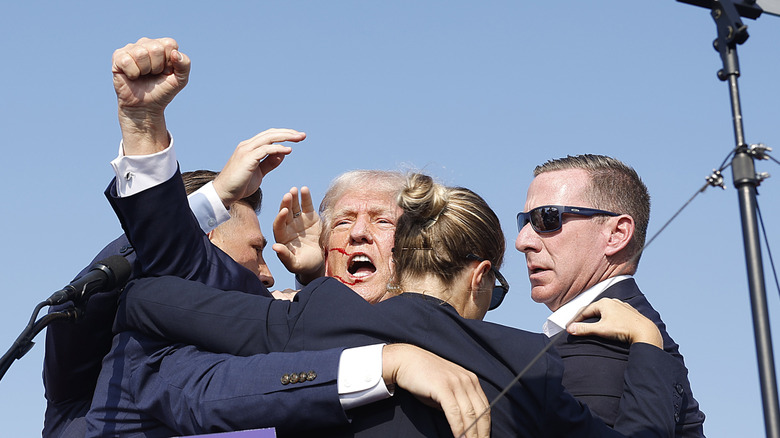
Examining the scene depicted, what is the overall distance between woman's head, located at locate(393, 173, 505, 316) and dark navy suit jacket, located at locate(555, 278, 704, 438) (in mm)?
545

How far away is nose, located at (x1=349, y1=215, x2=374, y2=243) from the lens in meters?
5.37

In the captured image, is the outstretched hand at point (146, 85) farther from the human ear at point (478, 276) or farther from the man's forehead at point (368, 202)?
the man's forehead at point (368, 202)

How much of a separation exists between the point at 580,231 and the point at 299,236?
1.88 meters

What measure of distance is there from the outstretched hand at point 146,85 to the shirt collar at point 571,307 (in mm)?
2132

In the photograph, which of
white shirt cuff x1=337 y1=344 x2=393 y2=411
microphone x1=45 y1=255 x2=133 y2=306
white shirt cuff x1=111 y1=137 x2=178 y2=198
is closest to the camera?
white shirt cuff x1=337 y1=344 x2=393 y2=411

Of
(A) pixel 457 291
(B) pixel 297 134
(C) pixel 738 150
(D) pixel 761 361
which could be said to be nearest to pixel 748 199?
(C) pixel 738 150

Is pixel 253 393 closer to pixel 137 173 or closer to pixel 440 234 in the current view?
pixel 440 234

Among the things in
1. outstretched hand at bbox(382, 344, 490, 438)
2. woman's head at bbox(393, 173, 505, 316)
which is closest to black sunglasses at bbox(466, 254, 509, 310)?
A: woman's head at bbox(393, 173, 505, 316)

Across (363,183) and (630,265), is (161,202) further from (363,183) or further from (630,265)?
(630,265)

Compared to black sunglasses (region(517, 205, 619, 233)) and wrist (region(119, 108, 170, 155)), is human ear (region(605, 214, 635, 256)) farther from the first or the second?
wrist (region(119, 108, 170, 155))

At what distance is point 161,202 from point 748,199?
2175mm

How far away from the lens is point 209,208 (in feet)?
16.3

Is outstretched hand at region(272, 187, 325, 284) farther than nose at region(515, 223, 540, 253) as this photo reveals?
Yes

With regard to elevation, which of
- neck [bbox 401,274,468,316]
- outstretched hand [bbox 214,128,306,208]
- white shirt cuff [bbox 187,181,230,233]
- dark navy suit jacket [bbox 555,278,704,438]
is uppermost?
outstretched hand [bbox 214,128,306,208]
